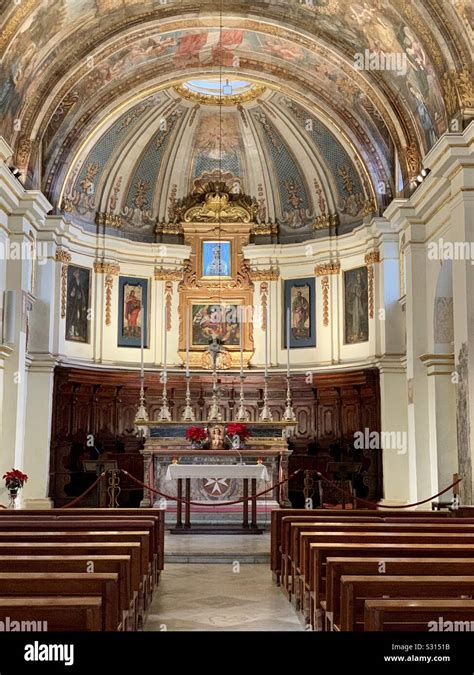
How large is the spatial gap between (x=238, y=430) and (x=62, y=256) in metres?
7.44

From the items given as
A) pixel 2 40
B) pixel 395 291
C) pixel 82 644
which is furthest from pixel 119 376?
pixel 82 644

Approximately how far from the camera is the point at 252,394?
72.5ft

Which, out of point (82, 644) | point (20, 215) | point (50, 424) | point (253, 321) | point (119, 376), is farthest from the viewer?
point (253, 321)

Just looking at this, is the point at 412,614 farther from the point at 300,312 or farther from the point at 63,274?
the point at 300,312

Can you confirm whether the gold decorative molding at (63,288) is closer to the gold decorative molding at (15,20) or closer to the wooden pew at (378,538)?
the gold decorative molding at (15,20)

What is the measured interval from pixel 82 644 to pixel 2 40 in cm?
1365

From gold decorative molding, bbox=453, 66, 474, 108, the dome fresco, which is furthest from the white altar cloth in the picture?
the dome fresco

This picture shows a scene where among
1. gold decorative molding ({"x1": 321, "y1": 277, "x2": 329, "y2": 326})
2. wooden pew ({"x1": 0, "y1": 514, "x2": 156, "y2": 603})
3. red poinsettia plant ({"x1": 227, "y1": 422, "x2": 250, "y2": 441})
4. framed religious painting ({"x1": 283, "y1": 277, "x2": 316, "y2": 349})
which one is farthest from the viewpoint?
framed religious painting ({"x1": 283, "y1": 277, "x2": 316, "y2": 349})

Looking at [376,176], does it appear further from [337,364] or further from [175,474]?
[175,474]

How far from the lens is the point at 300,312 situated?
22.5 metres

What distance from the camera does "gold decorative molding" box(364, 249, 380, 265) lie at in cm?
2019

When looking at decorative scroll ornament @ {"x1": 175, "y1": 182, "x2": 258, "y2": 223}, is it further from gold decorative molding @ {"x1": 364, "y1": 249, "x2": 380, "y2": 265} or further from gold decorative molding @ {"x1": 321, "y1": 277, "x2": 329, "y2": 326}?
gold decorative molding @ {"x1": 364, "y1": 249, "x2": 380, "y2": 265}

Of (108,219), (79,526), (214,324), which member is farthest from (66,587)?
(214,324)

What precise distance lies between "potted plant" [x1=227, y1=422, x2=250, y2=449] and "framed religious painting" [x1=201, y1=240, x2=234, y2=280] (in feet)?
26.1
